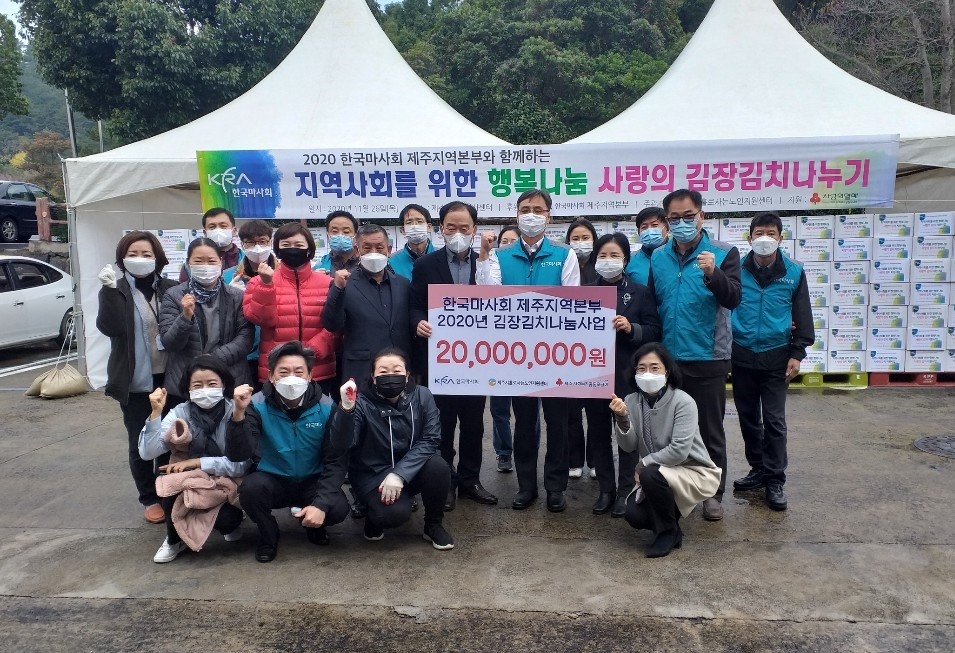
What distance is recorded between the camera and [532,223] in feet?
13.5

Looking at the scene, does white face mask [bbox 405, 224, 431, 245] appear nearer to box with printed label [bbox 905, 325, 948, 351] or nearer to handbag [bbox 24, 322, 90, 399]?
handbag [bbox 24, 322, 90, 399]

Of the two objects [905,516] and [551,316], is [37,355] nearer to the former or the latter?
[551,316]

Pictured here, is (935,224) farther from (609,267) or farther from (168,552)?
(168,552)

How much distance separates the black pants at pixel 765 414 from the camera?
4.40 metres

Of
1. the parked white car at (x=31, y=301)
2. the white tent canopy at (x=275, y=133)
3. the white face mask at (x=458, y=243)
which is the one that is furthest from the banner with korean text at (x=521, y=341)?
the parked white car at (x=31, y=301)

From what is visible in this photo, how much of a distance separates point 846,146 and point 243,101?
692cm

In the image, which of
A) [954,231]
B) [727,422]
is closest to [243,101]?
[727,422]

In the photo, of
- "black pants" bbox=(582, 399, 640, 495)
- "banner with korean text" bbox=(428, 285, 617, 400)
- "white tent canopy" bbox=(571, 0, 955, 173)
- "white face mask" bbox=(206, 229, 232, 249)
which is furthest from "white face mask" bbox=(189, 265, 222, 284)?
"white tent canopy" bbox=(571, 0, 955, 173)

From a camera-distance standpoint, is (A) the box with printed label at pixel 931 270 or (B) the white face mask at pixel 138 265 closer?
(B) the white face mask at pixel 138 265

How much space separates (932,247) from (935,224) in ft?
0.77

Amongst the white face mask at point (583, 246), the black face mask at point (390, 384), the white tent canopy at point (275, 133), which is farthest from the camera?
the white tent canopy at point (275, 133)

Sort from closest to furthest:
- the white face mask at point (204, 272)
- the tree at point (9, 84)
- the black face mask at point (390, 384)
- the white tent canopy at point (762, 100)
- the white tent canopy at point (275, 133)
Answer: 1. the black face mask at point (390, 384)
2. the white face mask at point (204, 272)
3. the white tent canopy at point (762, 100)
4. the white tent canopy at point (275, 133)
5. the tree at point (9, 84)

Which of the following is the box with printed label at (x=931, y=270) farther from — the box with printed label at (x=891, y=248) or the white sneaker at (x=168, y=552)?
the white sneaker at (x=168, y=552)

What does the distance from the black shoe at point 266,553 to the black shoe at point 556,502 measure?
5.40ft
